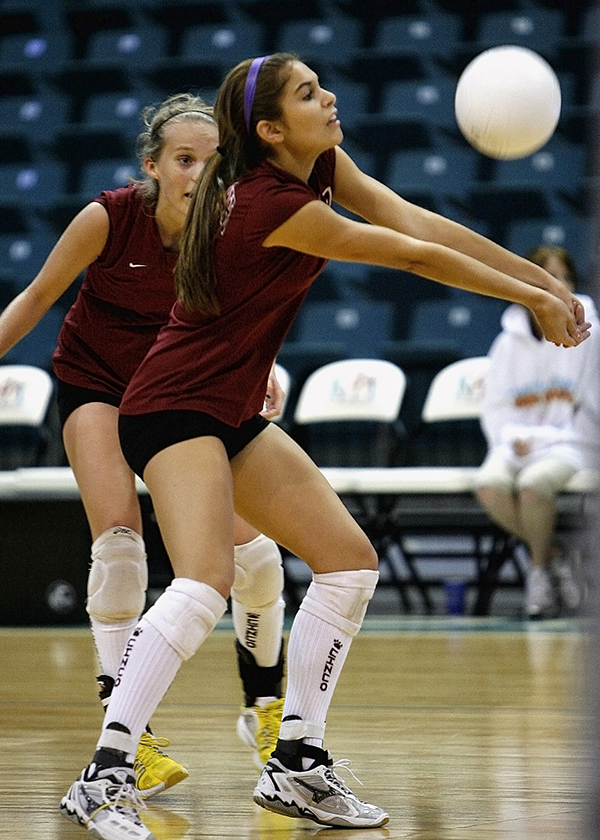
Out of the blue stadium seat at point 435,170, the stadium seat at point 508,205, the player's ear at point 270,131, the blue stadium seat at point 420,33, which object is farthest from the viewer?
the blue stadium seat at point 420,33

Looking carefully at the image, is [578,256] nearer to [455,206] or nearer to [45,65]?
[455,206]

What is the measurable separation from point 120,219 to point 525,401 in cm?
402

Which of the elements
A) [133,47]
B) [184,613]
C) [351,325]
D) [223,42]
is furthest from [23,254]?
[184,613]

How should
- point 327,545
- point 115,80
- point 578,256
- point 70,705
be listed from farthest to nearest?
point 115,80
point 578,256
point 70,705
point 327,545

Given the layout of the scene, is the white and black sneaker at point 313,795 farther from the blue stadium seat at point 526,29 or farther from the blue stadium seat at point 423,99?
the blue stadium seat at point 526,29

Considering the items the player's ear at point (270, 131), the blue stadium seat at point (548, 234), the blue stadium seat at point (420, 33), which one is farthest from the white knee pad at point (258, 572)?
the blue stadium seat at point (420, 33)

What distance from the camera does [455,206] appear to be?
A: 8.08 m

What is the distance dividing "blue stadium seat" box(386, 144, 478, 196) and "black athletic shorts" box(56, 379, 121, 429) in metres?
5.51

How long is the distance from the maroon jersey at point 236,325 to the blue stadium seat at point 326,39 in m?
6.72

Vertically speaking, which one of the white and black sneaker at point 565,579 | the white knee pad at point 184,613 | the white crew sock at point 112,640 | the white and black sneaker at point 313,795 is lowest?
the white and black sneaker at point 565,579

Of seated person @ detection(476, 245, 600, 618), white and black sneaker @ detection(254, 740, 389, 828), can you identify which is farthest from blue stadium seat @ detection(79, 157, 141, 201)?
white and black sneaker @ detection(254, 740, 389, 828)

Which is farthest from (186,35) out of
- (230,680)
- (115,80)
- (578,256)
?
(230,680)

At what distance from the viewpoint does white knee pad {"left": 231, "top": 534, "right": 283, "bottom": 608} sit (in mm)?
2746

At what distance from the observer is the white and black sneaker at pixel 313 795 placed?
2.22m
